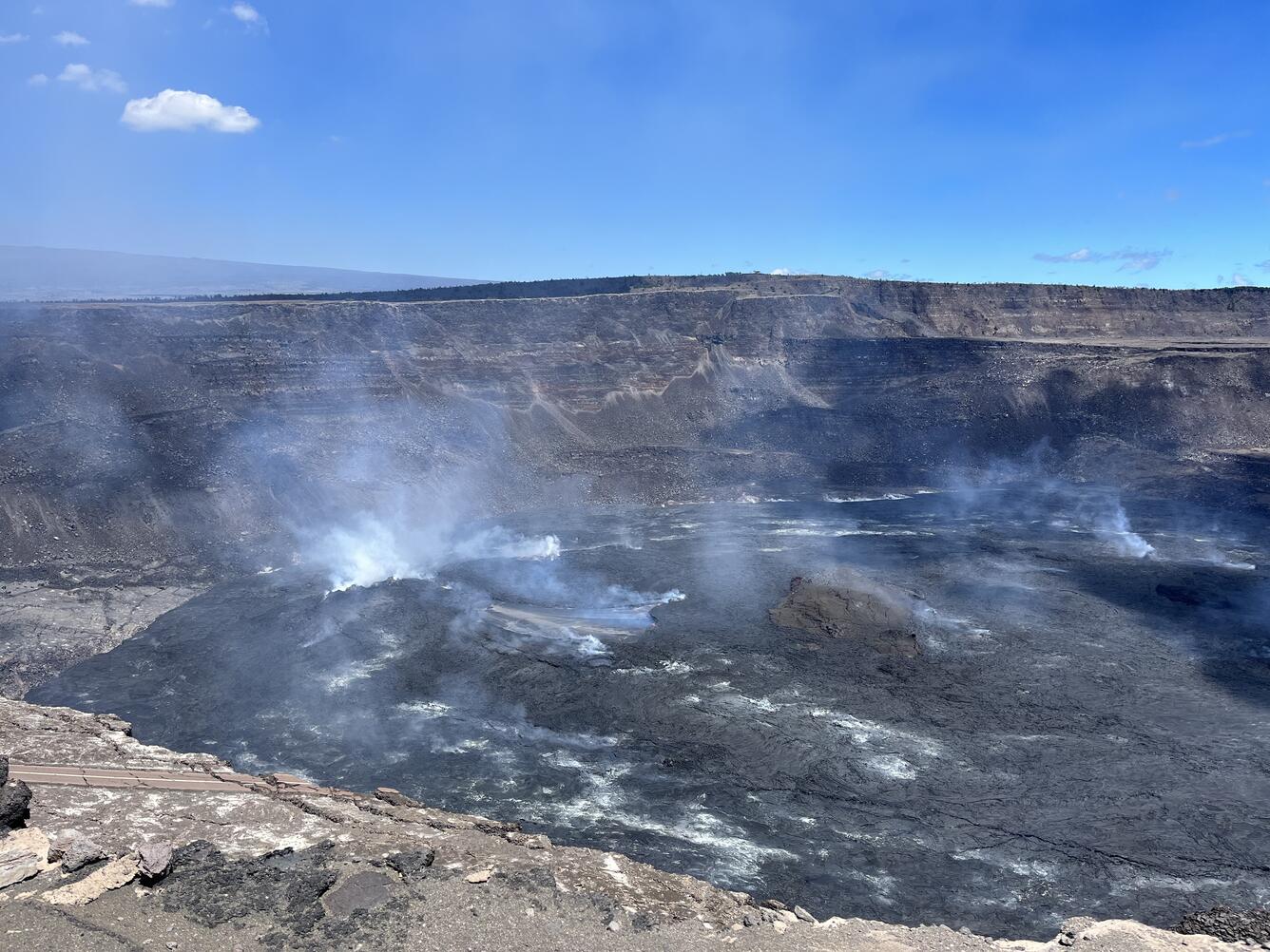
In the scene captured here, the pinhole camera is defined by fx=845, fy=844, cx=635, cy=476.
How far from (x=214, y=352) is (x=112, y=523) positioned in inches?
644

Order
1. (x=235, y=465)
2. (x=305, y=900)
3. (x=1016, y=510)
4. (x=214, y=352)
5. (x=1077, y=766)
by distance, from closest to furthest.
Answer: (x=305, y=900), (x=1077, y=766), (x=235, y=465), (x=1016, y=510), (x=214, y=352)

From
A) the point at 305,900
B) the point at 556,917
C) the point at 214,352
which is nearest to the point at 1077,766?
the point at 556,917

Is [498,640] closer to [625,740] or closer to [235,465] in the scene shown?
[625,740]

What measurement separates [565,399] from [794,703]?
37.4 meters

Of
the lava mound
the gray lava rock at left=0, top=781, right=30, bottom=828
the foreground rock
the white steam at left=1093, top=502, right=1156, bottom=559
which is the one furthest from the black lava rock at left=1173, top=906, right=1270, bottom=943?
the white steam at left=1093, top=502, right=1156, bottom=559

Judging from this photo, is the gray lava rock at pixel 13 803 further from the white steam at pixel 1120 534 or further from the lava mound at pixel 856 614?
the white steam at pixel 1120 534

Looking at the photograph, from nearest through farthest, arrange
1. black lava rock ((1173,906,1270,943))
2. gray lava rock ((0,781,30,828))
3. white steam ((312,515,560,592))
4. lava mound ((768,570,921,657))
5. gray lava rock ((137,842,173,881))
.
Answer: gray lava rock ((137,842,173,881)), black lava rock ((1173,906,1270,943)), gray lava rock ((0,781,30,828)), lava mound ((768,570,921,657)), white steam ((312,515,560,592))

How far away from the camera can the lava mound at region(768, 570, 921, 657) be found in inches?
1112

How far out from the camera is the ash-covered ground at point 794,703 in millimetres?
17656

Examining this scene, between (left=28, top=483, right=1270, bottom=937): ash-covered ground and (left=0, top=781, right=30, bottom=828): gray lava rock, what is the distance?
764 centimetres

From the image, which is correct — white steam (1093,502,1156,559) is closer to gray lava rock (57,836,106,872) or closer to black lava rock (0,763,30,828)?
gray lava rock (57,836,106,872)

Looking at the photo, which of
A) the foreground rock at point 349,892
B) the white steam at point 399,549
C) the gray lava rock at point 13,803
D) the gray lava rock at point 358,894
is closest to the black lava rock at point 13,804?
the gray lava rock at point 13,803

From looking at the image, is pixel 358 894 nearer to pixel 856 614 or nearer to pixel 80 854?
pixel 80 854

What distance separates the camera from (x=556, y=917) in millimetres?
13086
